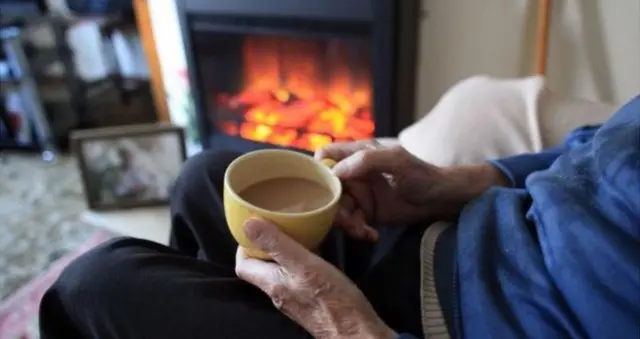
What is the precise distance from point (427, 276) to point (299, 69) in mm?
1077

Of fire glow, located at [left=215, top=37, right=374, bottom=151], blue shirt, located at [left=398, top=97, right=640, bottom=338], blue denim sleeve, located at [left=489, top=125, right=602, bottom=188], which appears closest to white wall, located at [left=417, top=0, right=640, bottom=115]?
fire glow, located at [left=215, top=37, right=374, bottom=151]

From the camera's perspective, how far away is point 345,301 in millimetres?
665

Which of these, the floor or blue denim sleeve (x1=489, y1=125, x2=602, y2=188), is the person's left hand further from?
the floor

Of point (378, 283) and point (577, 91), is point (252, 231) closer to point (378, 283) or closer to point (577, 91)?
point (378, 283)

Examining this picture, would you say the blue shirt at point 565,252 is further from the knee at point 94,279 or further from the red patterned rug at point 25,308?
the red patterned rug at point 25,308

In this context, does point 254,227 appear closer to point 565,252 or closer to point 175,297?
point 175,297

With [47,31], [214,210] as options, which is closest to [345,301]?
[214,210]

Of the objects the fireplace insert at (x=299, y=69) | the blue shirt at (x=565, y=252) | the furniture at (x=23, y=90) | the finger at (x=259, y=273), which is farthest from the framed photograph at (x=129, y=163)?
the blue shirt at (x=565, y=252)

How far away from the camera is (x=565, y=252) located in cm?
60

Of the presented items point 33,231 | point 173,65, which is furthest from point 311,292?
point 173,65

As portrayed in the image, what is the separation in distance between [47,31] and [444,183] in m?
1.64

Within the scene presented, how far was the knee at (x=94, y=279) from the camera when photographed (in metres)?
0.70

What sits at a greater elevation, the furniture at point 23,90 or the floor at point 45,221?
the furniture at point 23,90

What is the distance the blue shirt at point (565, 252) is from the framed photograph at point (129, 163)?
44.9 inches
